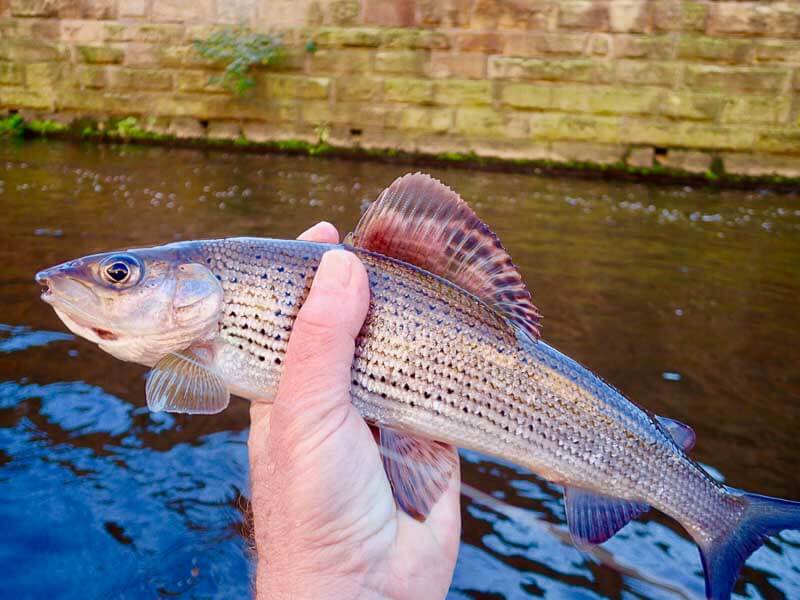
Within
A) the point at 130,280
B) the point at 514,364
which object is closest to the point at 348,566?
the point at 514,364

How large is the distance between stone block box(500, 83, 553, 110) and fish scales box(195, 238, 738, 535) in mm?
10330

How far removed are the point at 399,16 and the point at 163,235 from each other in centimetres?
665

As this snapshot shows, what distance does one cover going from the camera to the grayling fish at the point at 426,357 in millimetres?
2014

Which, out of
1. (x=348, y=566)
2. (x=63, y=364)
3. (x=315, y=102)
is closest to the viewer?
(x=348, y=566)

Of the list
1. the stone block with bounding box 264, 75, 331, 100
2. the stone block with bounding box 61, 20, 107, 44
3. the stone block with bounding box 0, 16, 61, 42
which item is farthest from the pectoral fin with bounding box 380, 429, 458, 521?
the stone block with bounding box 0, 16, 61, 42

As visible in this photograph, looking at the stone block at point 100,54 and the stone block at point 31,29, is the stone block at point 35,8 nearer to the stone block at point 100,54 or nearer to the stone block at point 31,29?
the stone block at point 31,29

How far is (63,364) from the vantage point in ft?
14.9

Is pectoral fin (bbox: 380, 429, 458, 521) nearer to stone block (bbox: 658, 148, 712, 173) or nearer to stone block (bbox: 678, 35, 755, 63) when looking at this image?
stone block (bbox: 658, 148, 712, 173)

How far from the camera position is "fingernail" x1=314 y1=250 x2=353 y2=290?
1937mm

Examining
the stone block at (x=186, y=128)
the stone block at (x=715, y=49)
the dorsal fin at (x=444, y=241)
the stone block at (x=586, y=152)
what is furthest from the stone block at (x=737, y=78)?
the dorsal fin at (x=444, y=241)

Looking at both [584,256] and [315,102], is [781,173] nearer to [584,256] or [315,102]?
[584,256]

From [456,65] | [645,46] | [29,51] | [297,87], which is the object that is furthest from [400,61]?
[29,51]

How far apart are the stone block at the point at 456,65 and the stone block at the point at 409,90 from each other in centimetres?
22

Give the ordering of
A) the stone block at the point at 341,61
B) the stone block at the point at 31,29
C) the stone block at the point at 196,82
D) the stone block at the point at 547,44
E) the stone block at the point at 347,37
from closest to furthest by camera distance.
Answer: the stone block at the point at 547,44 → the stone block at the point at 347,37 → the stone block at the point at 341,61 → the stone block at the point at 196,82 → the stone block at the point at 31,29
